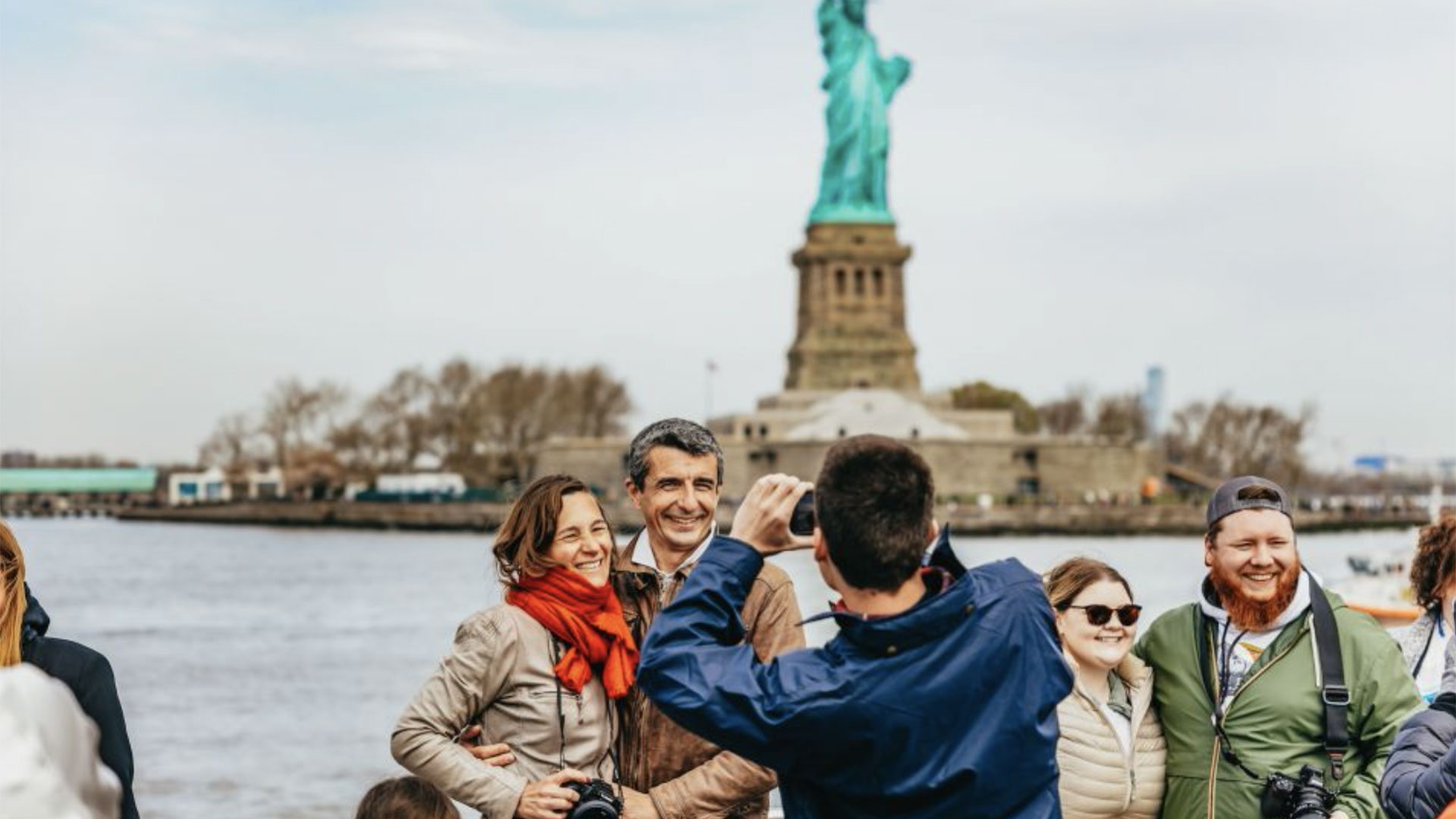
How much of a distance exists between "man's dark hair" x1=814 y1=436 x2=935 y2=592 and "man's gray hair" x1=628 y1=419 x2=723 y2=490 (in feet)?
4.10

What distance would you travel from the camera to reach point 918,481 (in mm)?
2869

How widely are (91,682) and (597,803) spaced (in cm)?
101

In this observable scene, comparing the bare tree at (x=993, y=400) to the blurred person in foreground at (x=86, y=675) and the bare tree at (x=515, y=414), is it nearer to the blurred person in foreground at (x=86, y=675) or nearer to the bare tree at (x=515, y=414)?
the bare tree at (x=515, y=414)

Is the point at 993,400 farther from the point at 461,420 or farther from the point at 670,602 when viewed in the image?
the point at 670,602

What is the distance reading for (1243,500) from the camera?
4164 mm

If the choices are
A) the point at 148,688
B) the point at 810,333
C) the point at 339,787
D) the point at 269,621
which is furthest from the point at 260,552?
the point at 339,787

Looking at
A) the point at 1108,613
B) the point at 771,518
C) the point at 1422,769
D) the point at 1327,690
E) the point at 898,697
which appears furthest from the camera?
the point at 1108,613

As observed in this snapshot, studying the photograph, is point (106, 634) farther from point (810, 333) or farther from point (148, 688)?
point (810, 333)

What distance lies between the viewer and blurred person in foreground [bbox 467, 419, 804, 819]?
3820 millimetres

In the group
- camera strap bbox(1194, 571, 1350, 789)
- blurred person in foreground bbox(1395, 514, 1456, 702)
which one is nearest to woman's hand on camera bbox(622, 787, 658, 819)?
camera strap bbox(1194, 571, 1350, 789)

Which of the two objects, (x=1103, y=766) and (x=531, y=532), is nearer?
(x=531, y=532)

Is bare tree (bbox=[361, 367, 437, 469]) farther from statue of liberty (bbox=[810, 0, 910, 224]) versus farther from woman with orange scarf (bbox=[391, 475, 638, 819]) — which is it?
woman with orange scarf (bbox=[391, 475, 638, 819])

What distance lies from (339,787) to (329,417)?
273ft

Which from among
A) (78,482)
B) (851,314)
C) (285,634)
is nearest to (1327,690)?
(285,634)
